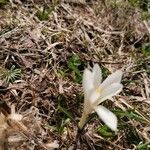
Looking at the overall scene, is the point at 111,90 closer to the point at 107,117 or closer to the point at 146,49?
the point at 107,117

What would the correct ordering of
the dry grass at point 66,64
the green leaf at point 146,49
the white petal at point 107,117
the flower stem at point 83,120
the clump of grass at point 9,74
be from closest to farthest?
the white petal at point 107,117
the flower stem at point 83,120
the dry grass at point 66,64
the clump of grass at point 9,74
the green leaf at point 146,49

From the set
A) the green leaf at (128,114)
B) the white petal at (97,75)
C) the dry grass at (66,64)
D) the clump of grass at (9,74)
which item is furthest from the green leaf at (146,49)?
the white petal at (97,75)

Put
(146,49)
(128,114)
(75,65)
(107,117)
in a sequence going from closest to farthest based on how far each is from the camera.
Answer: (107,117) < (128,114) < (75,65) < (146,49)

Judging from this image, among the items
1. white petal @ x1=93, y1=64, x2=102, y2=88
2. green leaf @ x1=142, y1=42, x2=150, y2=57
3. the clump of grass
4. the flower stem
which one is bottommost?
green leaf @ x1=142, y1=42, x2=150, y2=57

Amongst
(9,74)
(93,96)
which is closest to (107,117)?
(93,96)

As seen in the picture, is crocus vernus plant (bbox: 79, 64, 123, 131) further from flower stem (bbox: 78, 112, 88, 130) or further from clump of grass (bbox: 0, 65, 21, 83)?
clump of grass (bbox: 0, 65, 21, 83)

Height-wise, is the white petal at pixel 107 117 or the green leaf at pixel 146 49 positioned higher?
the white petal at pixel 107 117

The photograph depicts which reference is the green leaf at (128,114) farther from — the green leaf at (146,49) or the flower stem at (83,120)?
the green leaf at (146,49)

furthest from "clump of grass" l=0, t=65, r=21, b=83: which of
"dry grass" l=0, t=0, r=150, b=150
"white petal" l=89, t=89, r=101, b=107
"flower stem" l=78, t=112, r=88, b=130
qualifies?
"white petal" l=89, t=89, r=101, b=107
